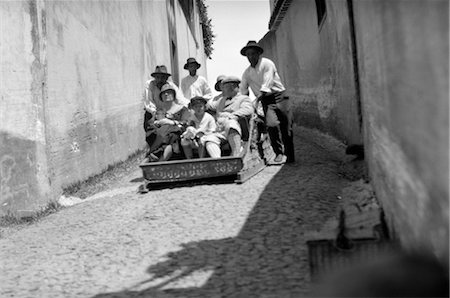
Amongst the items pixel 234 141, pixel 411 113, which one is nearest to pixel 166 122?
pixel 234 141

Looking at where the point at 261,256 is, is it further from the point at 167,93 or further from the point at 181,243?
the point at 167,93

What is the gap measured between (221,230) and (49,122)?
107 inches

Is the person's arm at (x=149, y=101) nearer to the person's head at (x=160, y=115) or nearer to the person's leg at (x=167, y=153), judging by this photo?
the person's head at (x=160, y=115)

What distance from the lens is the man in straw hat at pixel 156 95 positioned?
268 inches

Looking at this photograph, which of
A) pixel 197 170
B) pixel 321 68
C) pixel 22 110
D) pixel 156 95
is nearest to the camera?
pixel 22 110

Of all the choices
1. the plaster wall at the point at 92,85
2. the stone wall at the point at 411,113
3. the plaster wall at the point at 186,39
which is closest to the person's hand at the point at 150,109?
the plaster wall at the point at 92,85

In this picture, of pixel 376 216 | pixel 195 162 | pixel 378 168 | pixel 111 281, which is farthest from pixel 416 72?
pixel 195 162

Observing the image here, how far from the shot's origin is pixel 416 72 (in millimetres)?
2021

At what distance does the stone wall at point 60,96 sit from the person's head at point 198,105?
62.5 inches

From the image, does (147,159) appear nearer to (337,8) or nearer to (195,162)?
(195,162)

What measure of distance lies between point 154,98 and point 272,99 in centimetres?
162

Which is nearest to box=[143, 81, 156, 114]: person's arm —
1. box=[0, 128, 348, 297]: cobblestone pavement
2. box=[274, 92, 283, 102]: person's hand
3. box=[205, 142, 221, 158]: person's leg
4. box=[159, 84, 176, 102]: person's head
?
box=[159, 84, 176, 102]: person's head

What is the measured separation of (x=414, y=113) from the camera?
2.14 m

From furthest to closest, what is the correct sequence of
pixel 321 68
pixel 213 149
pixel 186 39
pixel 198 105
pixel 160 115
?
pixel 186 39
pixel 321 68
pixel 160 115
pixel 198 105
pixel 213 149
